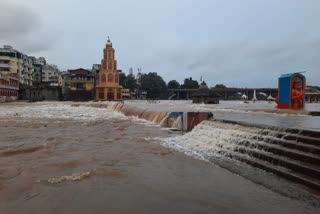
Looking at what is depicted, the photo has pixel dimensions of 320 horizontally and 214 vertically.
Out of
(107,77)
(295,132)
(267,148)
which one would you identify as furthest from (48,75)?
(295,132)

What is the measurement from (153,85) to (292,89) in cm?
6222

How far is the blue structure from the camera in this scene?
14.1 m

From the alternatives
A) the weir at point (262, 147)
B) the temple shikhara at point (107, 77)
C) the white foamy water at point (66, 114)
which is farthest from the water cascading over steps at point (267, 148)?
the temple shikhara at point (107, 77)

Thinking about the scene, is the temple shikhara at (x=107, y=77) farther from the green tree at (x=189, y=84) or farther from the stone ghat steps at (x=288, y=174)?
the green tree at (x=189, y=84)

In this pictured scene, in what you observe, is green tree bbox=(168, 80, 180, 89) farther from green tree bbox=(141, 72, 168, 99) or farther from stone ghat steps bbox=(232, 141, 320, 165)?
stone ghat steps bbox=(232, 141, 320, 165)

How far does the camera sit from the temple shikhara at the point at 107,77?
1598 inches

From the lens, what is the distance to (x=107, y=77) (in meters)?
40.6

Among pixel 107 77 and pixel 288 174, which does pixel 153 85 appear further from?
pixel 288 174

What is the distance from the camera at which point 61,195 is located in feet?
10.9

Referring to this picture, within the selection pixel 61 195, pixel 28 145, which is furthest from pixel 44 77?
pixel 61 195

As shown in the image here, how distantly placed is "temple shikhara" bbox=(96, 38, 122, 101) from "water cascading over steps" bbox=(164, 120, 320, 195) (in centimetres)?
3555

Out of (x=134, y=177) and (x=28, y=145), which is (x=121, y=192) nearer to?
(x=134, y=177)

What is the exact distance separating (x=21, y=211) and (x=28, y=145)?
4.39 metres

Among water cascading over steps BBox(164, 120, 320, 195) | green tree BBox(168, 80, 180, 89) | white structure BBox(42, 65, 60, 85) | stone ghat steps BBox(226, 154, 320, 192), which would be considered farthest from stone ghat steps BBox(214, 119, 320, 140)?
green tree BBox(168, 80, 180, 89)
